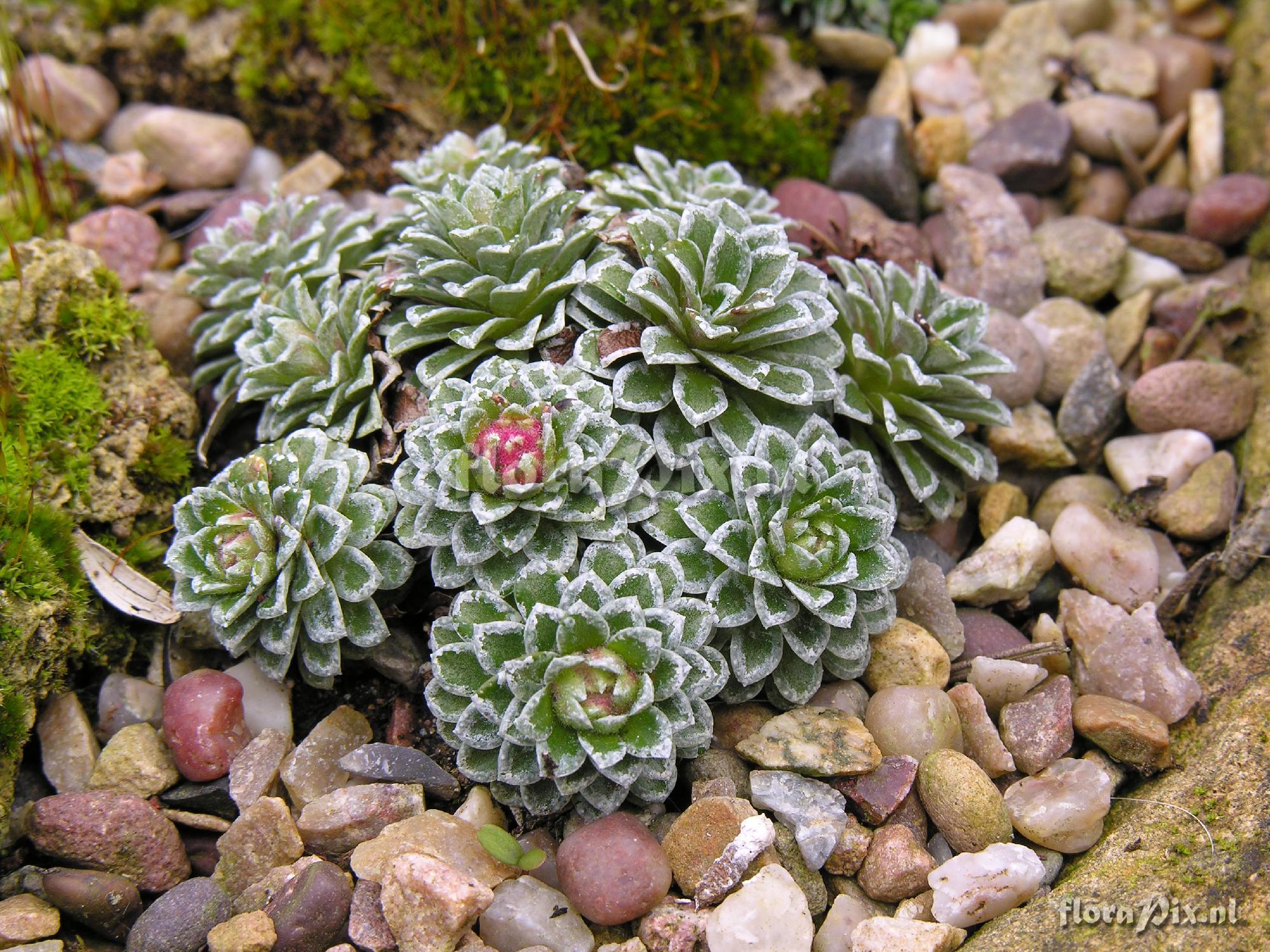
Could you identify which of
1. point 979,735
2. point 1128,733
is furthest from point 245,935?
point 1128,733

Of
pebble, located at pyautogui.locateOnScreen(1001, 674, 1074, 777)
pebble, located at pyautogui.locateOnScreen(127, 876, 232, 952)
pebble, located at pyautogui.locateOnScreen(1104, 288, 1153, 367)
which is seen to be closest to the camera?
pebble, located at pyautogui.locateOnScreen(127, 876, 232, 952)

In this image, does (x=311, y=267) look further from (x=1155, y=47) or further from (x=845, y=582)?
(x=1155, y=47)

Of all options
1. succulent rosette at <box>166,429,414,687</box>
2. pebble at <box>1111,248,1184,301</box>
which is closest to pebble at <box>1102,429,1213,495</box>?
pebble at <box>1111,248,1184,301</box>

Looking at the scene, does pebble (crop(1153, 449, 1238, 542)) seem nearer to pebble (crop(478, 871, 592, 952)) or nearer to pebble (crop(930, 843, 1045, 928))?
pebble (crop(930, 843, 1045, 928))

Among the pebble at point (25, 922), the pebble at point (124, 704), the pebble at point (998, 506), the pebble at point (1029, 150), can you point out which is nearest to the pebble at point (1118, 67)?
the pebble at point (1029, 150)

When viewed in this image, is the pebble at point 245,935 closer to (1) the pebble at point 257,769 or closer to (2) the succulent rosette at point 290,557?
(1) the pebble at point 257,769
